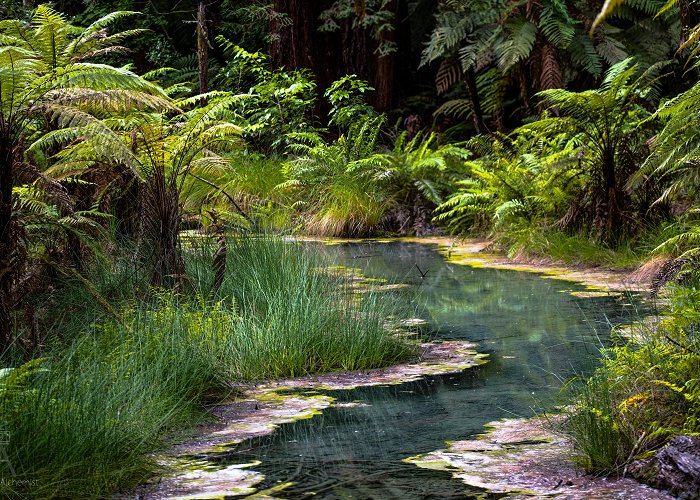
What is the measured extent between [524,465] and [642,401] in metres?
0.46

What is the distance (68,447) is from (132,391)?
56cm

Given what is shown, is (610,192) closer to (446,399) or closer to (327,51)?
→ (446,399)

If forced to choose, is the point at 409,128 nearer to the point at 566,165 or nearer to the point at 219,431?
the point at 566,165

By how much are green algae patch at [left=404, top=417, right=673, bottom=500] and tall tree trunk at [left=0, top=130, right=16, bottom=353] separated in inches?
63.8

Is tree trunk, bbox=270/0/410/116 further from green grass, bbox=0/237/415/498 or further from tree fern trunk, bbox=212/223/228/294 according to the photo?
tree fern trunk, bbox=212/223/228/294

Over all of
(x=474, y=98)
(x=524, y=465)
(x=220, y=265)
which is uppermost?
(x=474, y=98)

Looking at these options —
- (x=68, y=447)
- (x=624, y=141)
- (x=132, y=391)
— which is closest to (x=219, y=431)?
(x=132, y=391)

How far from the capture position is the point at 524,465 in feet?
10.8

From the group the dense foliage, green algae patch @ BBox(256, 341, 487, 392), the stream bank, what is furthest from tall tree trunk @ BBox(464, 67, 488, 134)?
green algae patch @ BBox(256, 341, 487, 392)

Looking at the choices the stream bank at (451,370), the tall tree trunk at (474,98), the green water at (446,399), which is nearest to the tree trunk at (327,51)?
the tall tree trunk at (474,98)

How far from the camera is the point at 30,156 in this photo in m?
5.94

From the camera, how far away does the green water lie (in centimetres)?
323

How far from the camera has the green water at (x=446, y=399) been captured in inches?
127

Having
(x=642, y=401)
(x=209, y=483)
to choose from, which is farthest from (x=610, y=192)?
(x=209, y=483)
